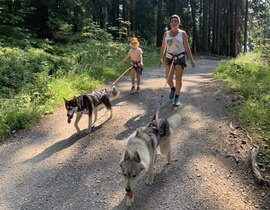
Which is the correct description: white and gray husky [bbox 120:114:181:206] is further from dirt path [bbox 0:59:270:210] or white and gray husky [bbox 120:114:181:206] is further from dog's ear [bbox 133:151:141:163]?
dirt path [bbox 0:59:270:210]

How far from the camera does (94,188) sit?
5.41 metres

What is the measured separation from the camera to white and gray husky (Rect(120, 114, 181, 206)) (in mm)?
4281

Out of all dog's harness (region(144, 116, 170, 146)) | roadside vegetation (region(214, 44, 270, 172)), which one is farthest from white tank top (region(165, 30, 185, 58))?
dog's harness (region(144, 116, 170, 146))

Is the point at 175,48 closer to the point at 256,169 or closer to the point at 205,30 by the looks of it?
the point at 256,169

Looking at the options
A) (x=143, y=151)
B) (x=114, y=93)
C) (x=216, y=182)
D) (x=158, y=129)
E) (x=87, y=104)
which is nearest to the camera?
(x=143, y=151)

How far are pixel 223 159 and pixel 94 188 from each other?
2.49m

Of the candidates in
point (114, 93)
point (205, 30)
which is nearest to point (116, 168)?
point (114, 93)

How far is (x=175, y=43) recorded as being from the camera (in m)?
8.48

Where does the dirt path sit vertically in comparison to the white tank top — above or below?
below

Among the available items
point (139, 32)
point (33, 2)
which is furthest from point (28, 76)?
point (139, 32)

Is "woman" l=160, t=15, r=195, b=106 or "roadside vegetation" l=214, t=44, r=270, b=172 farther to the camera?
"woman" l=160, t=15, r=195, b=106

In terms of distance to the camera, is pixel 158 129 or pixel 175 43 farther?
pixel 175 43

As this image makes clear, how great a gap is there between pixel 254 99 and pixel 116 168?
514 centimetres

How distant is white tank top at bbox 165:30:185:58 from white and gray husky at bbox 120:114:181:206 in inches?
119
